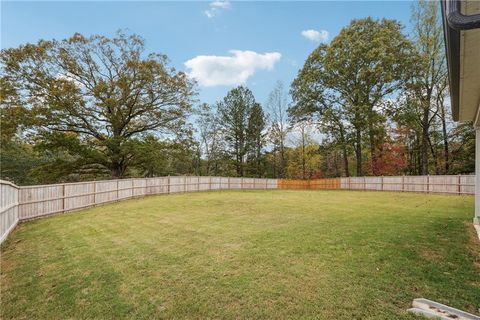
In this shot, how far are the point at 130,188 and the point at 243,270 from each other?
1284 centimetres

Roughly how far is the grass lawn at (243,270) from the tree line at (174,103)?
1427 centimetres

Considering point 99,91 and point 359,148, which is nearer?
point 99,91

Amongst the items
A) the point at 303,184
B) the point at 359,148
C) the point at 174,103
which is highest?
the point at 174,103

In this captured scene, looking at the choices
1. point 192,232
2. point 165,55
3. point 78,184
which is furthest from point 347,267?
point 165,55

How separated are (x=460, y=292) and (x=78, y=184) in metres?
12.2

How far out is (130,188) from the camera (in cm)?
1517

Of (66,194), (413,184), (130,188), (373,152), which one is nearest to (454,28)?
(66,194)

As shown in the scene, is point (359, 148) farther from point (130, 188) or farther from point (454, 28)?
point (454, 28)

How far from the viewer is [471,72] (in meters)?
3.52

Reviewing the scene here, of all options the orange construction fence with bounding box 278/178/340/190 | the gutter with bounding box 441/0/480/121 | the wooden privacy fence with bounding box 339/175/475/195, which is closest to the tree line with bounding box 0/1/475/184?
the wooden privacy fence with bounding box 339/175/475/195

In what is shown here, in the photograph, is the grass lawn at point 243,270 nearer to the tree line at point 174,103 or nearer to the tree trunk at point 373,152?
the tree line at point 174,103

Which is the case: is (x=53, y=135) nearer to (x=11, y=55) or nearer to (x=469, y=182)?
(x=11, y=55)

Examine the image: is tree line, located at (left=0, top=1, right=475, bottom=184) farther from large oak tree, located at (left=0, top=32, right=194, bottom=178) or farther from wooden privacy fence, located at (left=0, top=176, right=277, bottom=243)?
wooden privacy fence, located at (left=0, top=176, right=277, bottom=243)

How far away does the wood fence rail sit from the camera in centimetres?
788
